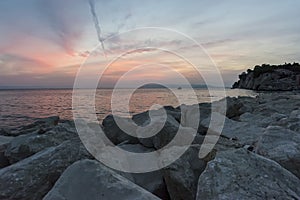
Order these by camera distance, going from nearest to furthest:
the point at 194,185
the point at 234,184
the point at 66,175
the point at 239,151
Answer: the point at 234,184, the point at 66,175, the point at 239,151, the point at 194,185

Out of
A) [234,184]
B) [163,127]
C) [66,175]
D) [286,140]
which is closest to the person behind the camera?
[234,184]

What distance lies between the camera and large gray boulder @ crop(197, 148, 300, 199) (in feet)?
9.64

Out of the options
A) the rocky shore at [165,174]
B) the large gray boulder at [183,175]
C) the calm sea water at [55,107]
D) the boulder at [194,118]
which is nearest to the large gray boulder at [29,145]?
the rocky shore at [165,174]

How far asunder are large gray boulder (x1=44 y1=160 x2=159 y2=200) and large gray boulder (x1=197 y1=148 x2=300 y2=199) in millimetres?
685

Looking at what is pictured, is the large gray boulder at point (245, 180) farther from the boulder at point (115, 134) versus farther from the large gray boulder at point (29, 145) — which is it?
the large gray boulder at point (29, 145)

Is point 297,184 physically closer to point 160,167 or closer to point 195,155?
point 195,155

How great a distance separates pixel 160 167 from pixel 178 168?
0.54 meters

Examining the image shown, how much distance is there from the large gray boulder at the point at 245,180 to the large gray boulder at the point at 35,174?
220cm

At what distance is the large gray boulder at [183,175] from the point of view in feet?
12.9

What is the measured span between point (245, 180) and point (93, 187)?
1.72 m

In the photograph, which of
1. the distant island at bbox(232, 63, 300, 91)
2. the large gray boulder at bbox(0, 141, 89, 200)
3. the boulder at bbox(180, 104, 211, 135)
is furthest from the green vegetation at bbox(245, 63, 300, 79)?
the large gray boulder at bbox(0, 141, 89, 200)

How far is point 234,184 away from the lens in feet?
10.0

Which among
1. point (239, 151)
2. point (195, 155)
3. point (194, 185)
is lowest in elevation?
point (194, 185)

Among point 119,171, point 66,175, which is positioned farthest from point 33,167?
point 119,171
